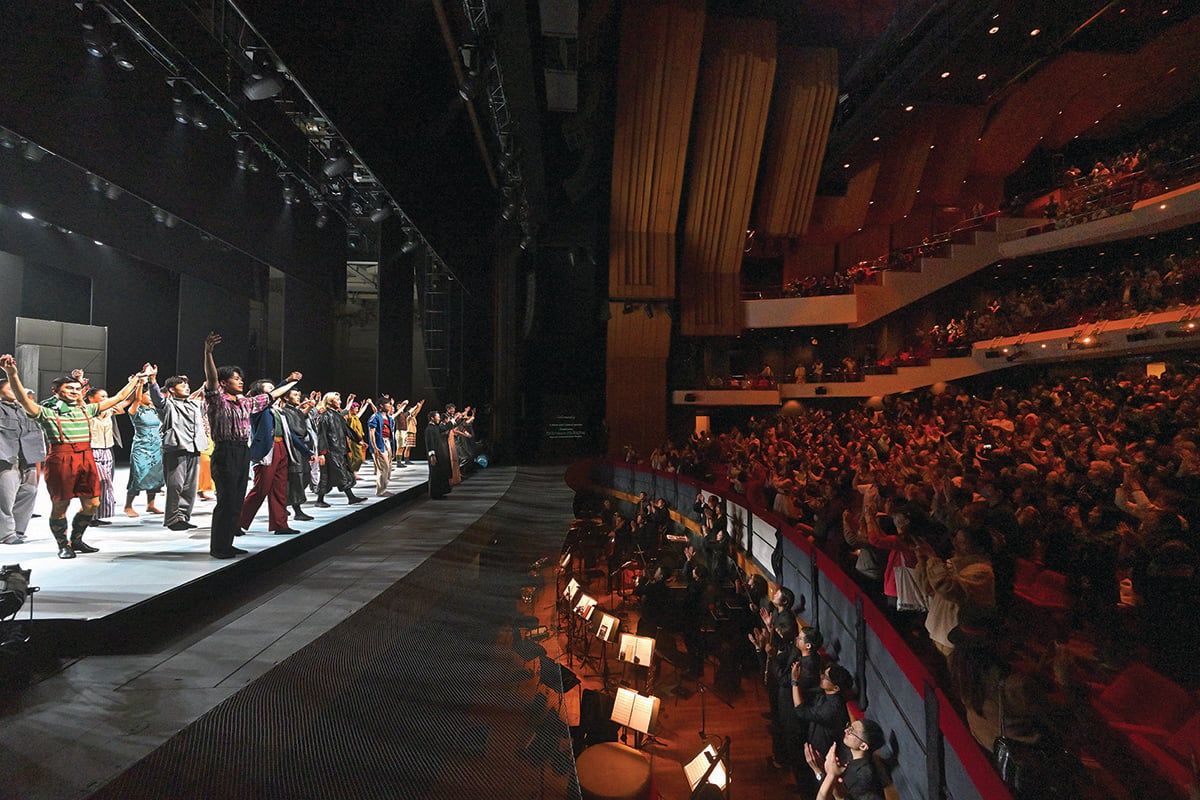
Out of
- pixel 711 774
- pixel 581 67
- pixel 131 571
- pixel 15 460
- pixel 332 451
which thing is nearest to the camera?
pixel 711 774

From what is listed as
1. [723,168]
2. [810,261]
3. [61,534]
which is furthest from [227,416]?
[810,261]

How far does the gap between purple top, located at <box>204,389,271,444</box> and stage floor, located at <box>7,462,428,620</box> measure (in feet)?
3.47

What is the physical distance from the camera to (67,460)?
5.11 meters

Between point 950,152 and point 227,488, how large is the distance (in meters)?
23.8

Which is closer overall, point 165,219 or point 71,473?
point 71,473

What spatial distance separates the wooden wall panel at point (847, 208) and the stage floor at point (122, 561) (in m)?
19.7

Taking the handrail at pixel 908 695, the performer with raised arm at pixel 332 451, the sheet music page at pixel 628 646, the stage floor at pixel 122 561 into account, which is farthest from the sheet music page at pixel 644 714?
the performer with raised arm at pixel 332 451

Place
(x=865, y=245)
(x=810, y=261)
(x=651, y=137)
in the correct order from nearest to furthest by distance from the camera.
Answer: (x=651, y=137) → (x=865, y=245) → (x=810, y=261)

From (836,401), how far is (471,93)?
18.0 meters

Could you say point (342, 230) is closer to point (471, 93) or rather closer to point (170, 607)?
point (471, 93)

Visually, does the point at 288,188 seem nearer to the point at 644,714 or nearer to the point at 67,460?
the point at 67,460

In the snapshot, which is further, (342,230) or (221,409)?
(342,230)

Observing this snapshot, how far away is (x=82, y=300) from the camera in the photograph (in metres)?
8.55

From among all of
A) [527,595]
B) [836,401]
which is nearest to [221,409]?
[527,595]
